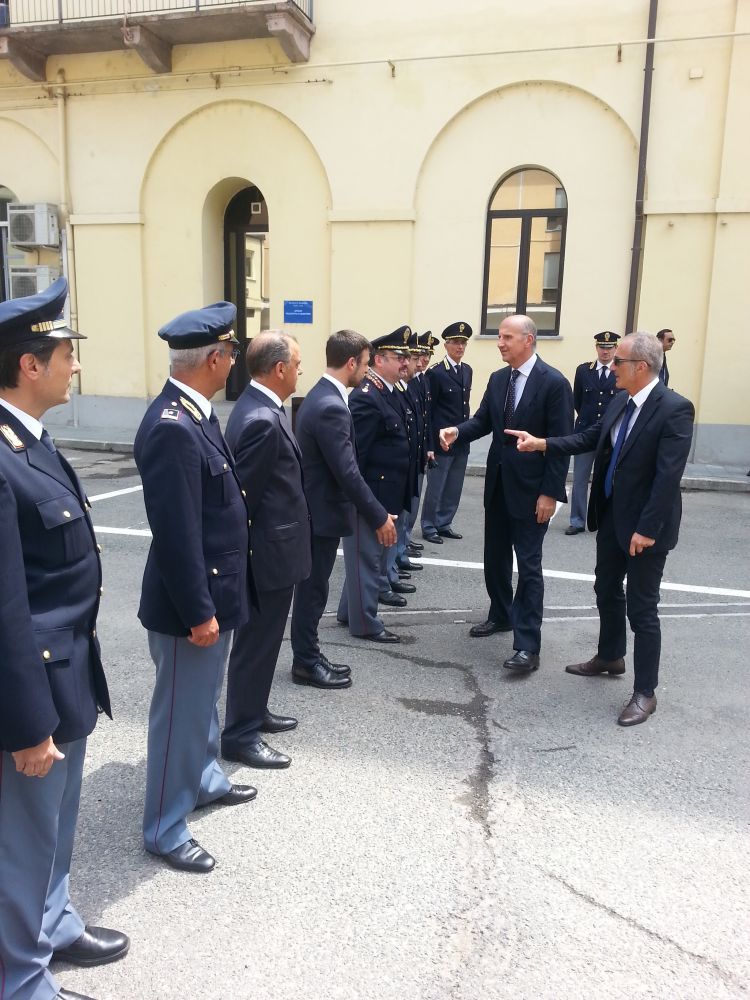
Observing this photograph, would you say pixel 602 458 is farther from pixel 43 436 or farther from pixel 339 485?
pixel 43 436

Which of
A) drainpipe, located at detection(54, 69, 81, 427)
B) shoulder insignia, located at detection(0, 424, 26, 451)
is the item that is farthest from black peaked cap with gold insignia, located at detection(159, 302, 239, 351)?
drainpipe, located at detection(54, 69, 81, 427)

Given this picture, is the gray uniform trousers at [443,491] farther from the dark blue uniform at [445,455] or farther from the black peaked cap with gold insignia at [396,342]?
the black peaked cap with gold insignia at [396,342]

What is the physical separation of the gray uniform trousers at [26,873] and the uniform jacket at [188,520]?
2.07 feet

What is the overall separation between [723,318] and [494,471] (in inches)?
318

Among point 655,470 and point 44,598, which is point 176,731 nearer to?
point 44,598

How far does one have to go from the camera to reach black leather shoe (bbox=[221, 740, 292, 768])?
3518 millimetres

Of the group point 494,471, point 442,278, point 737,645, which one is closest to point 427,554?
point 494,471

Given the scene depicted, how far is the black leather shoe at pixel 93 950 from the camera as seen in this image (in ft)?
7.81

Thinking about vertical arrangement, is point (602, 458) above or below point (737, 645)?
above

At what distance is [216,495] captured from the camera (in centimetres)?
277

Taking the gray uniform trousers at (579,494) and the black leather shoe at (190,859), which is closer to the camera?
the black leather shoe at (190,859)

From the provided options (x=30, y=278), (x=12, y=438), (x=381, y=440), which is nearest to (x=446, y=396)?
(x=381, y=440)

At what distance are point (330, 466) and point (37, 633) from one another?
2442mm

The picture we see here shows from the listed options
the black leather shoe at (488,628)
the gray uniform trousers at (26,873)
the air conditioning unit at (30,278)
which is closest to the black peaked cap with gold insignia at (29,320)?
the gray uniform trousers at (26,873)
